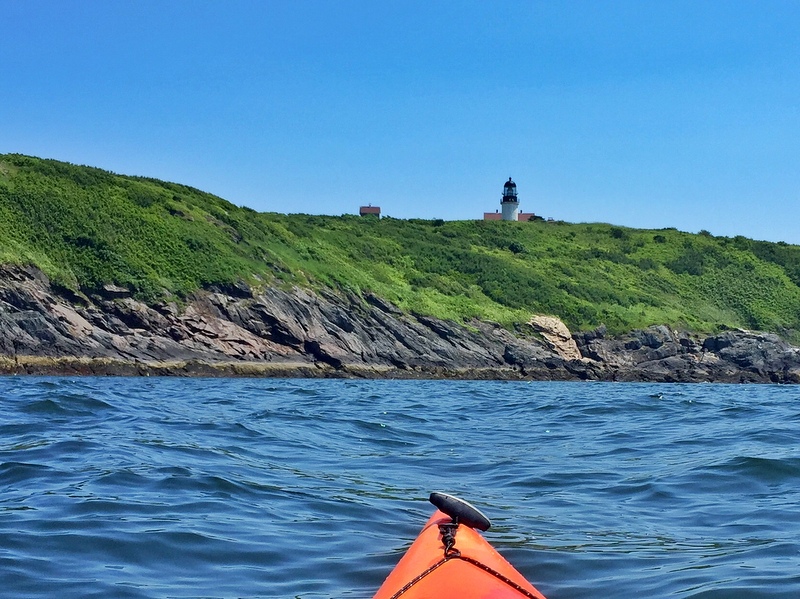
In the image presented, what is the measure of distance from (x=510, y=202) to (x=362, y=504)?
94.1 meters

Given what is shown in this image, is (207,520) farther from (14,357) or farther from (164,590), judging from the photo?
(14,357)

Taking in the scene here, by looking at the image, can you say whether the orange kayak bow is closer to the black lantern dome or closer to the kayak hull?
the kayak hull

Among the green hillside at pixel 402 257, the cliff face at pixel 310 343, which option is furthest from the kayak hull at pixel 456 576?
the green hillside at pixel 402 257

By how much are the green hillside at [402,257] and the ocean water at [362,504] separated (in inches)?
1552

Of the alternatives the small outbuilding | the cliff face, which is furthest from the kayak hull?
the small outbuilding

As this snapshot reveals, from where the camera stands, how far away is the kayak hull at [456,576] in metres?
4.57

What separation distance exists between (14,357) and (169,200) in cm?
2393

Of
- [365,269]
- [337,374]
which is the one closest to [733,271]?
[365,269]

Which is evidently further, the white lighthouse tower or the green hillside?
the white lighthouse tower

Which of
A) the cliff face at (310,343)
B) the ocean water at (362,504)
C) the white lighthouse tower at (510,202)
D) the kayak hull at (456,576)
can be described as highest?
the white lighthouse tower at (510,202)

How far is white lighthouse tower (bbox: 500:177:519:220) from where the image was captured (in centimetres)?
10056

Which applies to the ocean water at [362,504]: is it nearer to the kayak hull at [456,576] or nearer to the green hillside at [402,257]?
the kayak hull at [456,576]

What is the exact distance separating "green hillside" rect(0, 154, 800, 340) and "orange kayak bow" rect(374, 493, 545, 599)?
46.5m

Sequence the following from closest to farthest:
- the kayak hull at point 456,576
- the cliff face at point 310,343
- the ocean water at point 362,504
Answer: the kayak hull at point 456,576, the ocean water at point 362,504, the cliff face at point 310,343
